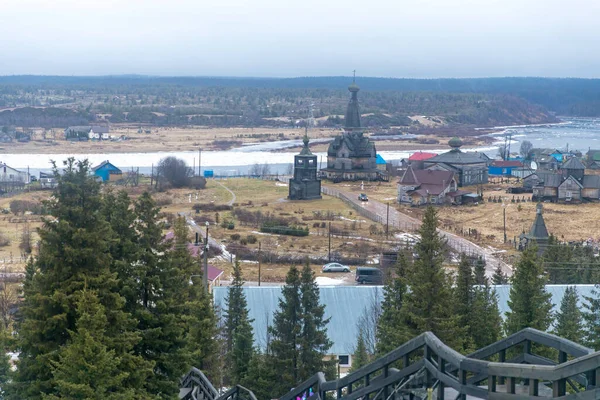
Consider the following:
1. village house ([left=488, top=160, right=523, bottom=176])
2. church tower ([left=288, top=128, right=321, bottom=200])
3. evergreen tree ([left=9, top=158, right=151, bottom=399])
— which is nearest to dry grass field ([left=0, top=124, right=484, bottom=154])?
village house ([left=488, top=160, right=523, bottom=176])

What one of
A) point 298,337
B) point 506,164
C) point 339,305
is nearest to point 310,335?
point 298,337

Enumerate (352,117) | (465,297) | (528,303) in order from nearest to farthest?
(528,303) < (465,297) < (352,117)

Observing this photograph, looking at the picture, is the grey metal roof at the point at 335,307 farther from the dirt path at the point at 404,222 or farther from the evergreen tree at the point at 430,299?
the dirt path at the point at 404,222

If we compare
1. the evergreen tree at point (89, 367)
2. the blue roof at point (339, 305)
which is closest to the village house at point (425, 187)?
the blue roof at point (339, 305)

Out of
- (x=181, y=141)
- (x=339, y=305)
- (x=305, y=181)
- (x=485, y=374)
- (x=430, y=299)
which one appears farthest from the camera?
(x=181, y=141)

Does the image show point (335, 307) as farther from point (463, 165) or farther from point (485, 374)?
point (463, 165)

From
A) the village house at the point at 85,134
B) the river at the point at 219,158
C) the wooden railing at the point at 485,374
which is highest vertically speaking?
the wooden railing at the point at 485,374
